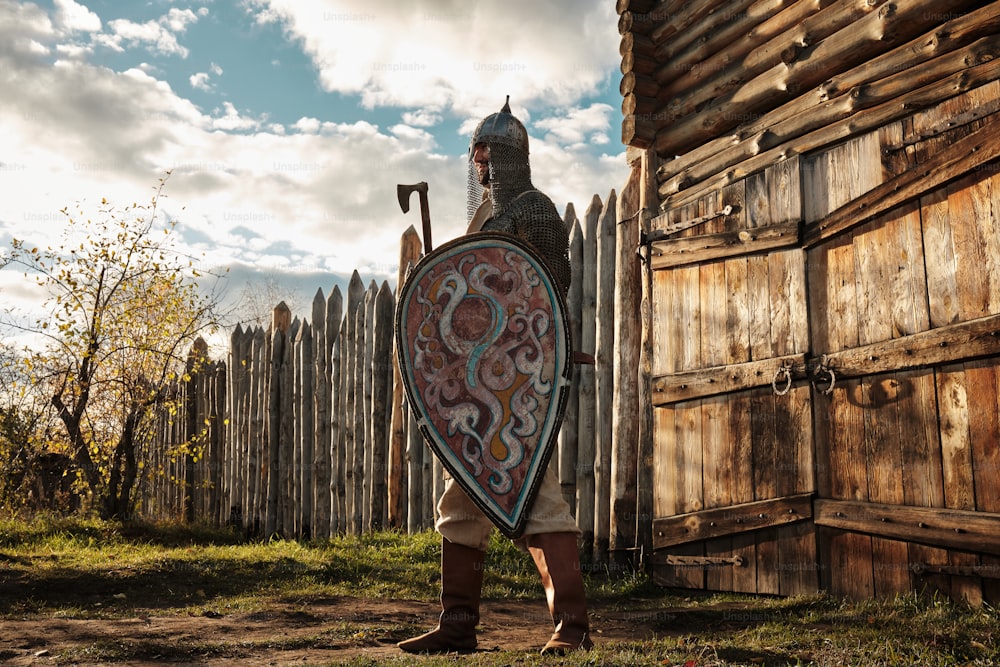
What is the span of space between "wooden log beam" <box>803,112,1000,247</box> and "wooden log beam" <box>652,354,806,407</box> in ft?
2.16

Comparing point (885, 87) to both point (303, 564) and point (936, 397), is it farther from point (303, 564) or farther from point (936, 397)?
point (303, 564)

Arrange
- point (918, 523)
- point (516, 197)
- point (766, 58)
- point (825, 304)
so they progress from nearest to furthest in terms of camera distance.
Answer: point (516, 197), point (918, 523), point (825, 304), point (766, 58)

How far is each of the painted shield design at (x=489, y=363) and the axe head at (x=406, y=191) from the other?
0.52m

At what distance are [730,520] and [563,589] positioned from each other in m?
1.92

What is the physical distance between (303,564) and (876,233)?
397cm

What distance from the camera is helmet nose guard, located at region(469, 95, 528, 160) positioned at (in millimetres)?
3660

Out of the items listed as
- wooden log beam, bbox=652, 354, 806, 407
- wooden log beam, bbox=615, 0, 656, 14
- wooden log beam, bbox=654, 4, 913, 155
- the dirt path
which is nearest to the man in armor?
the dirt path

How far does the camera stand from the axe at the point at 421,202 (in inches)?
140

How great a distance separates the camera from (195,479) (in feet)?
32.8

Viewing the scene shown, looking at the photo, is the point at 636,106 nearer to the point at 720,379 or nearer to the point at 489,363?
the point at 720,379

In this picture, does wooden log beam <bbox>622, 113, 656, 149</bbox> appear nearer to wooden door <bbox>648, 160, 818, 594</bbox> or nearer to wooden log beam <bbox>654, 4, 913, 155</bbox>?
wooden log beam <bbox>654, 4, 913, 155</bbox>

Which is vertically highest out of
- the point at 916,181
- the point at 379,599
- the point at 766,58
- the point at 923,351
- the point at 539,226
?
the point at 766,58

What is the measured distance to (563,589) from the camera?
9.87ft

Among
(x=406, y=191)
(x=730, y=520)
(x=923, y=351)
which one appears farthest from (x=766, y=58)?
(x=730, y=520)
